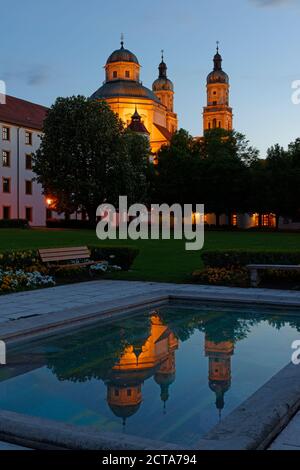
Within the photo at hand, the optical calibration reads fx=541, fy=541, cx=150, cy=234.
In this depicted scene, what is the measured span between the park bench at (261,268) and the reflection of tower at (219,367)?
526 centimetres

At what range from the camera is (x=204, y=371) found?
A: 7188 mm

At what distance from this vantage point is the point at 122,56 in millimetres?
94312

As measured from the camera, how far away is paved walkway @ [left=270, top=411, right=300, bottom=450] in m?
4.50

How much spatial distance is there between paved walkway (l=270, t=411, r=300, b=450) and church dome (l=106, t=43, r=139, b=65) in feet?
311

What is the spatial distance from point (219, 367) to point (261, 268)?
7.18 meters

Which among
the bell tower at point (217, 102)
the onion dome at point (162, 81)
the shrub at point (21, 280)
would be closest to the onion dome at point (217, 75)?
the bell tower at point (217, 102)

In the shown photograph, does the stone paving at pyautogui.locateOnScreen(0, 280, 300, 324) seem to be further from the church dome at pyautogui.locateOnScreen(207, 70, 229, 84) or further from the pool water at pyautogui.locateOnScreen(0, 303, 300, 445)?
the church dome at pyautogui.locateOnScreen(207, 70, 229, 84)

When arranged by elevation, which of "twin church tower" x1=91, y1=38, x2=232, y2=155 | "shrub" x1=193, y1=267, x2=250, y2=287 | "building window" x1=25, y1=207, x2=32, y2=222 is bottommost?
"shrub" x1=193, y1=267, x2=250, y2=287

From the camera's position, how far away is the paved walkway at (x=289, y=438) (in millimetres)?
4500

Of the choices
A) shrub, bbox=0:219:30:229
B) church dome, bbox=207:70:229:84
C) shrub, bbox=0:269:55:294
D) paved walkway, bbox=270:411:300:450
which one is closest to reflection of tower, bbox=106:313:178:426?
paved walkway, bbox=270:411:300:450

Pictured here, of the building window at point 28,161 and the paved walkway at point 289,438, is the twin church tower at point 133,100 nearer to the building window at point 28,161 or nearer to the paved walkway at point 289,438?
the building window at point 28,161

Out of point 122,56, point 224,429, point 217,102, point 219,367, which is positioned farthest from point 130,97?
point 224,429

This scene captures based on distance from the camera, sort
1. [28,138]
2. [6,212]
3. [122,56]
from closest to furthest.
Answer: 1. [6,212]
2. [28,138]
3. [122,56]

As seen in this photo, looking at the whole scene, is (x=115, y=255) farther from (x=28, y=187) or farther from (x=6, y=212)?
(x=28, y=187)
